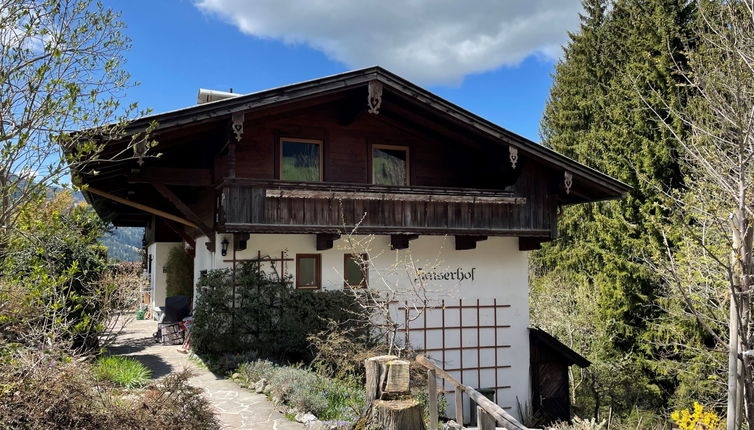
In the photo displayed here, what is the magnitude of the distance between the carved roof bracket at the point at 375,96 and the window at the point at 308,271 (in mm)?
3435

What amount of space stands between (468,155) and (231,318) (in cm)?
711

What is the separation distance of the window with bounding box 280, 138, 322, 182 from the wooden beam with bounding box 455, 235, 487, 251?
361 cm

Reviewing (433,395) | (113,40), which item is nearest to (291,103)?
(113,40)

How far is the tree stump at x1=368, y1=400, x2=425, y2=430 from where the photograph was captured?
18.1 ft

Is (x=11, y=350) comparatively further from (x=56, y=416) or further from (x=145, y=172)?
A: (x=145, y=172)

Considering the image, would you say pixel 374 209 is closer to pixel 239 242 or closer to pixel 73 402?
pixel 239 242

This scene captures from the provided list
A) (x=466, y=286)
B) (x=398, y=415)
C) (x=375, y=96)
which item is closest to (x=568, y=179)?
(x=466, y=286)

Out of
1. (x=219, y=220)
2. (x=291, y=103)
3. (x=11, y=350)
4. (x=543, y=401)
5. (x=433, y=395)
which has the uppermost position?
(x=291, y=103)

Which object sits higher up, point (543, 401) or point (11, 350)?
point (11, 350)

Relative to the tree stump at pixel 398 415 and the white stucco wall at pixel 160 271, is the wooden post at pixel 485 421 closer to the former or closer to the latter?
the tree stump at pixel 398 415

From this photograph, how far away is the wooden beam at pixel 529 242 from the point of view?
13891mm

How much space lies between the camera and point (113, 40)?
552 centimetres

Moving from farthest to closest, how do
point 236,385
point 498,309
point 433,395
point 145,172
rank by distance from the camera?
point 498,309 → point 145,172 → point 236,385 → point 433,395

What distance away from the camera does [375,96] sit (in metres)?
11.9
